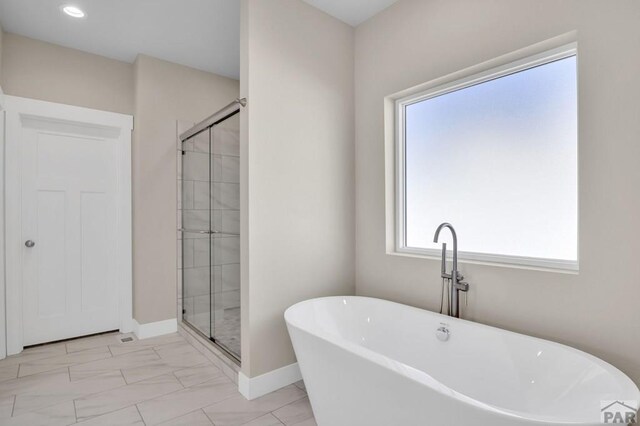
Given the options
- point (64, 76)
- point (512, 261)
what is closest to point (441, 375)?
point (512, 261)

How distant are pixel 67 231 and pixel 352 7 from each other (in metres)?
3.12

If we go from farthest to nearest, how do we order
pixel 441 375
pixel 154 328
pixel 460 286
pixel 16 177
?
1. pixel 154 328
2. pixel 16 177
3. pixel 460 286
4. pixel 441 375

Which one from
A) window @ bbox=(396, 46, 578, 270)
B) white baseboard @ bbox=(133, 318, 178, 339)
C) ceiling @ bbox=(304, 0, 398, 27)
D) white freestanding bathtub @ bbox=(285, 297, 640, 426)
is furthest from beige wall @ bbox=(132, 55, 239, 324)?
window @ bbox=(396, 46, 578, 270)

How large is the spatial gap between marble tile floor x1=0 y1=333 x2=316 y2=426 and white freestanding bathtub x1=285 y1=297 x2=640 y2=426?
1.72 ft

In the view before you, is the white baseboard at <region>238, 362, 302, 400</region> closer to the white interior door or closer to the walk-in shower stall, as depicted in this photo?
the walk-in shower stall

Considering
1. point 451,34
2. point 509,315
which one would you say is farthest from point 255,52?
A: point 509,315

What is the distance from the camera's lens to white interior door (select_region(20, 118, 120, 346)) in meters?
2.97

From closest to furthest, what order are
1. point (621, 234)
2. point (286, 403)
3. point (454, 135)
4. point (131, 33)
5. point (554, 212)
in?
point (621, 234) → point (554, 212) → point (286, 403) → point (454, 135) → point (131, 33)

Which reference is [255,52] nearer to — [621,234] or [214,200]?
[214,200]

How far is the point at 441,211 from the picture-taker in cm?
239

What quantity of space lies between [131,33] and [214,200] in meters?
1.56

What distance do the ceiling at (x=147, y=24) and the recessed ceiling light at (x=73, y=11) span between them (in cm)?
4

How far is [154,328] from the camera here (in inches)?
129

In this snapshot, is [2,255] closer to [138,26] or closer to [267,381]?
[138,26]
